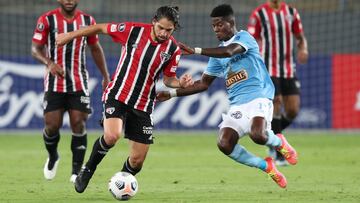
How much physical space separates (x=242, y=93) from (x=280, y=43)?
360cm

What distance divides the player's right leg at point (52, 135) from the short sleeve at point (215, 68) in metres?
1.88

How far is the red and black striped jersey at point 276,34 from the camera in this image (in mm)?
13117

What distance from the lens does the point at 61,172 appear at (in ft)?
38.4

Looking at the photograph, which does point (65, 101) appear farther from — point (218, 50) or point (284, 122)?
point (284, 122)

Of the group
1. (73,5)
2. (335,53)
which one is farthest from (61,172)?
(335,53)

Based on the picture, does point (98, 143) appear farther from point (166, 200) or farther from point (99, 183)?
point (99, 183)

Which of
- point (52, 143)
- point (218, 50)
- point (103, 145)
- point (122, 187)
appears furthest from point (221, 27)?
point (52, 143)

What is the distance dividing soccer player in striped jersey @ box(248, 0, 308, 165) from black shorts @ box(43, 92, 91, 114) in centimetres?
331

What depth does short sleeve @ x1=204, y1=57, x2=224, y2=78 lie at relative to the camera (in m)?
10.0

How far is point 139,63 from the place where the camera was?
9.02 meters

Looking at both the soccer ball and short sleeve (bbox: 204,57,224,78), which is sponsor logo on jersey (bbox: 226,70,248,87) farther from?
the soccer ball

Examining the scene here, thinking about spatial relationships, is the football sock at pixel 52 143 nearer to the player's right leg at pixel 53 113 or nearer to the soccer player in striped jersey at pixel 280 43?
the player's right leg at pixel 53 113

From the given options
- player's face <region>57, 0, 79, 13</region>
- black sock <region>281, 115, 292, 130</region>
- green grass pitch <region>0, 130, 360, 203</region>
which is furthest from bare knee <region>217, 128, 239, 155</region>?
black sock <region>281, 115, 292, 130</region>

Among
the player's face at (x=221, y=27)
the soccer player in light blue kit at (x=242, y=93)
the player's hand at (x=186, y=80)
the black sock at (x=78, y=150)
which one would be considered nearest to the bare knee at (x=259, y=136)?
the soccer player in light blue kit at (x=242, y=93)
